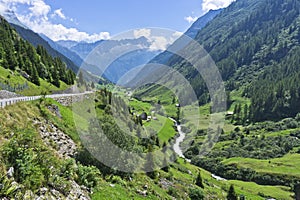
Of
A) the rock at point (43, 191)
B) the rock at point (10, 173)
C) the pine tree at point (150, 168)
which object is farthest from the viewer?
the pine tree at point (150, 168)

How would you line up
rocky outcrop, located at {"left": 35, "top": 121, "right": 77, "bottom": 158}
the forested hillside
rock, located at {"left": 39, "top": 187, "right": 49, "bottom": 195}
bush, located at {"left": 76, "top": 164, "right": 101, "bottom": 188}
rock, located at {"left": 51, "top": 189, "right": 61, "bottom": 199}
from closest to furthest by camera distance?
rock, located at {"left": 39, "top": 187, "right": 49, "bottom": 195} → rock, located at {"left": 51, "top": 189, "right": 61, "bottom": 199} → bush, located at {"left": 76, "top": 164, "right": 101, "bottom": 188} → rocky outcrop, located at {"left": 35, "top": 121, "right": 77, "bottom": 158} → the forested hillside

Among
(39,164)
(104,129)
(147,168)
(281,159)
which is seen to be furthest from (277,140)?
(39,164)

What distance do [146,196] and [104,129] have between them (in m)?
7.72

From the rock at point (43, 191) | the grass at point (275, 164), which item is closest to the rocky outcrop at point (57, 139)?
the rock at point (43, 191)

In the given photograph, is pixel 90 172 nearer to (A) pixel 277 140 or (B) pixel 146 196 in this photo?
(B) pixel 146 196

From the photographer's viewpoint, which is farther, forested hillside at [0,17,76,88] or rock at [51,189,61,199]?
forested hillside at [0,17,76,88]

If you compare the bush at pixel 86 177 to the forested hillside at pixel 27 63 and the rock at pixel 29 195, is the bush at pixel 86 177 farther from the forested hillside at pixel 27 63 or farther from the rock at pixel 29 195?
the forested hillside at pixel 27 63

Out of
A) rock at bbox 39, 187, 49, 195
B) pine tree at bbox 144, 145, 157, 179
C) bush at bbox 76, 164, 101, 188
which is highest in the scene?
rock at bbox 39, 187, 49, 195

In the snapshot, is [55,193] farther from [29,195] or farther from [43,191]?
[29,195]

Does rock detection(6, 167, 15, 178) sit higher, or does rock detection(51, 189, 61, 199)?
rock detection(6, 167, 15, 178)

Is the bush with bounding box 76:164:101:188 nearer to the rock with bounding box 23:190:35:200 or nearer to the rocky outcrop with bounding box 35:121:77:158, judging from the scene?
the rocky outcrop with bounding box 35:121:77:158

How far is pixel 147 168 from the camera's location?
3812cm

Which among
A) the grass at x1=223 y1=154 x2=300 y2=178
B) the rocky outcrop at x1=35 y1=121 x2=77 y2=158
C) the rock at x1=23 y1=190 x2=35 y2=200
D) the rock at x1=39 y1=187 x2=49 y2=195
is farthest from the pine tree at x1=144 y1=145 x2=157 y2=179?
the grass at x1=223 y1=154 x2=300 y2=178

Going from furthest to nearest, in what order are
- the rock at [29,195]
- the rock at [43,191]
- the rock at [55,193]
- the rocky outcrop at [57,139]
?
1. the rocky outcrop at [57,139]
2. the rock at [55,193]
3. the rock at [43,191]
4. the rock at [29,195]
